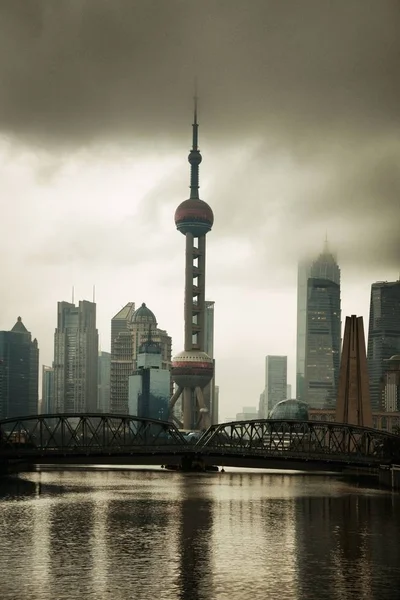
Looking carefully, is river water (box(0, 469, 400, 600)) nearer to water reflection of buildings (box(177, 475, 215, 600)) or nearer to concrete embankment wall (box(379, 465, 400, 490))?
water reflection of buildings (box(177, 475, 215, 600))

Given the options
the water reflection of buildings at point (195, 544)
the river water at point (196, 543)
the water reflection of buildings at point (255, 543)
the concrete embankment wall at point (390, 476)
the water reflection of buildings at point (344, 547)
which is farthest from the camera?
the concrete embankment wall at point (390, 476)

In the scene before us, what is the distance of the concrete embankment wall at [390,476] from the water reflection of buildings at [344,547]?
30284mm

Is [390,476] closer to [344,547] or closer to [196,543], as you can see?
[344,547]

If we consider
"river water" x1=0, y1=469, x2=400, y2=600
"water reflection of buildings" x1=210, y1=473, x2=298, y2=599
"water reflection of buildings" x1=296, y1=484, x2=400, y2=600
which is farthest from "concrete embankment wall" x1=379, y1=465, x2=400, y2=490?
"water reflection of buildings" x1=296, y1=484, x2=400, y2=600

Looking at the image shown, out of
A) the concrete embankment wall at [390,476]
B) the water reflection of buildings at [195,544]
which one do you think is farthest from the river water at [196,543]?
the concrete embankment wall at [390,476]

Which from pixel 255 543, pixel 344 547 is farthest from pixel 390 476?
pixel 344 547

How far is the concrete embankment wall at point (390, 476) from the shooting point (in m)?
178

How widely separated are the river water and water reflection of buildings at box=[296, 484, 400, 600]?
11 cm

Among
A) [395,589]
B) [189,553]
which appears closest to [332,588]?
[395,589]

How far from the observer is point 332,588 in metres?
78.7

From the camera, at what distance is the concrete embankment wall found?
17786cm

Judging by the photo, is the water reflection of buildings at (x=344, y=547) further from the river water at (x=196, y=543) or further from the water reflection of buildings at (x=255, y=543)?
the water reflection of buildings at (x=255, y=543)

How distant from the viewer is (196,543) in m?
101

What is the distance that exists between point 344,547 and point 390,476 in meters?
84.8
